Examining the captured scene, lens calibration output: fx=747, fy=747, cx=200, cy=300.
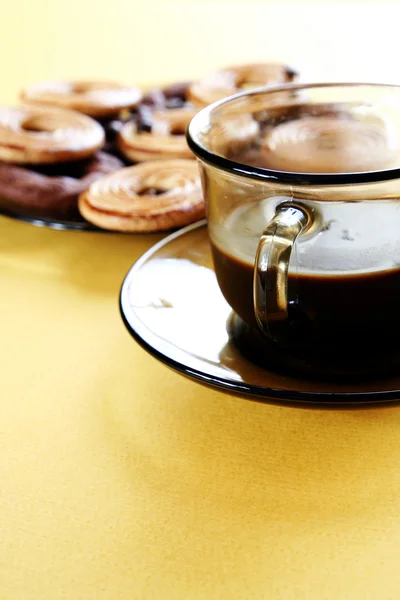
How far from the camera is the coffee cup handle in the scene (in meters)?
0.45

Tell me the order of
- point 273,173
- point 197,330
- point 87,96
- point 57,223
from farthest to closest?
1. point 87,96
2. point 57,223
3. point 197,330
4. point 273,173

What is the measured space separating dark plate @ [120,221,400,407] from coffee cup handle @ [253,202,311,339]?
0.04 meters

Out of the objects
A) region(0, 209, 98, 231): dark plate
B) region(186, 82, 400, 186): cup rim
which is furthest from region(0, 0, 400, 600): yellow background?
region(186, 82, 400, 186): cup rim

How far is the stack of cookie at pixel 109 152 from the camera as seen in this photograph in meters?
0.78

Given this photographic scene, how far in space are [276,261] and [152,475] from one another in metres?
0.16

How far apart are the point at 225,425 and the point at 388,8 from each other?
4.57 ft

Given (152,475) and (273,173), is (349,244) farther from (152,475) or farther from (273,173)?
(152,475)

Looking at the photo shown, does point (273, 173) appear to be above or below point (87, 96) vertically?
above

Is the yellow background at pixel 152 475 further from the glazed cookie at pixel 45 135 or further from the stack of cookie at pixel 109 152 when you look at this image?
the glazed cookie at pixel 45 135

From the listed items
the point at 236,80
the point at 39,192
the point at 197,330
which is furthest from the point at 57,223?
the point at 236,80

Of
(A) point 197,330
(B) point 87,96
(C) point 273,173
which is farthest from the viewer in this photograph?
(B) point 87,96

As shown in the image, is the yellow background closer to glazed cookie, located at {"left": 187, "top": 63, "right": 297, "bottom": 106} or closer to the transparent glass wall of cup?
the transparent glass wall of cup

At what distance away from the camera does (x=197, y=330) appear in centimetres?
55

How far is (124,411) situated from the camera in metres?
0.54
